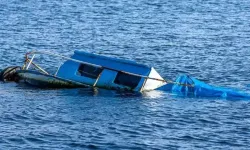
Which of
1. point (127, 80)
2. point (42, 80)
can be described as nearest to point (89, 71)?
point (127, 80)

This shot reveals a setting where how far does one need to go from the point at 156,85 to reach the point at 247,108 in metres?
8.62

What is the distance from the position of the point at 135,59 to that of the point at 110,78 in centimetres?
1322

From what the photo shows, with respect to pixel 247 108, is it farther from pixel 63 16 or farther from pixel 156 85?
pixel 63 16

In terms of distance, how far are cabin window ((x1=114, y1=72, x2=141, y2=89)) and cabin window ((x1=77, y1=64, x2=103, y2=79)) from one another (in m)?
1.75

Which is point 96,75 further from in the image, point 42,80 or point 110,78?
point 42,80

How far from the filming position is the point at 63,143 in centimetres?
4806

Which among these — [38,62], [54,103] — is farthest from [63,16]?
[54,103]

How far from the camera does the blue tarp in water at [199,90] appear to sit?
196 feet

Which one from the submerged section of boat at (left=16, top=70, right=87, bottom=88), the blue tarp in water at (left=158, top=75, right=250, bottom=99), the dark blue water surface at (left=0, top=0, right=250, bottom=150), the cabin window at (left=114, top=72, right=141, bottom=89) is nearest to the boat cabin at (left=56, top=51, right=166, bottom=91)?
the cabin window at (left=114, top=72, right=141, bottom=89)

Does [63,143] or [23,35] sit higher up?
[23,35]

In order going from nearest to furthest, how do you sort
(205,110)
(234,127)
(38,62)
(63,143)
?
(63,143) → (234,127) → (205,110) → (38,62)

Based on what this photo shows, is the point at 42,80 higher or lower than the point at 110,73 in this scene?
lower

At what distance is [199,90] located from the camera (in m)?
60.8

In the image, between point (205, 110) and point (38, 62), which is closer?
point (205, 110)
